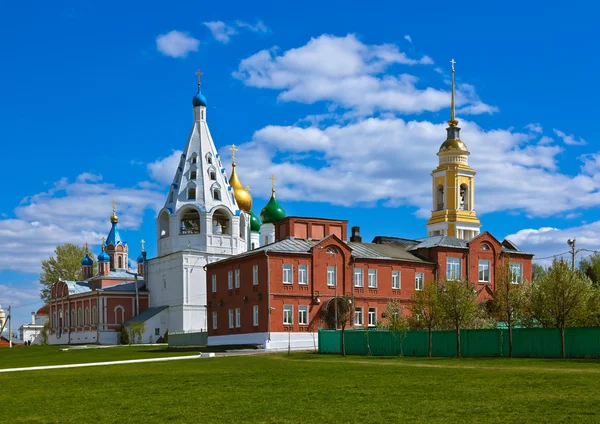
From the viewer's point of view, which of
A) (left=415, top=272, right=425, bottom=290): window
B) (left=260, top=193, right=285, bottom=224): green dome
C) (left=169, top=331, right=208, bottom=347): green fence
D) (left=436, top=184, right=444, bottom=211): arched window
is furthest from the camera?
(left=436, top=184, right=444, bottom=211): arched window

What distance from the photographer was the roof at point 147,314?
81.9 metres

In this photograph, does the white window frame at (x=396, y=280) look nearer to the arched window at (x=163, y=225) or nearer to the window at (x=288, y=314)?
the window at (x=288, y=314)

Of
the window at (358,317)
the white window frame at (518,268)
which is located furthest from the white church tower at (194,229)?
the white window frame at (518,268)

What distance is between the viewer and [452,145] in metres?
88.4

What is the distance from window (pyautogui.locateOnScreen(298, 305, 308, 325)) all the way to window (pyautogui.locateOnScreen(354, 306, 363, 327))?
3.71m

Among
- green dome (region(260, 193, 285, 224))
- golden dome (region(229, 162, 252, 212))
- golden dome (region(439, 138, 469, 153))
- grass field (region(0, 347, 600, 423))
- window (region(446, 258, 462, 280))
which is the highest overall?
golden dome (region(439, 138, 469, 153))

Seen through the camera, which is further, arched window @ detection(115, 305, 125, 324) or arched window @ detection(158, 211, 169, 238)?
arched window @ detection(115, 305, 125, 324)

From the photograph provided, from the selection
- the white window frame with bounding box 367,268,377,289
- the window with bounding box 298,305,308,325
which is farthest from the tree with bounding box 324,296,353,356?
the white window frame with bounding box 367,268,377,289

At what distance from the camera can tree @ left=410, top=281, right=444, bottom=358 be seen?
42312mm

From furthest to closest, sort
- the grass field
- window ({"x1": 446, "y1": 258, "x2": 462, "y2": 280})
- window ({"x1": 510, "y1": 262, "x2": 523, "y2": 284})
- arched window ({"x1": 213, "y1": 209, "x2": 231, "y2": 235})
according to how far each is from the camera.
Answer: arched window ({"x1": 213, "y1": 209, "x2": 231, "y2": 235}) < window ({"x1": 510, "y1": 262, "x2": 523, "y2": 284}) < window ({"x1": 446, "y1": 258, "x2": 462, "y2": 280}) < the grass field

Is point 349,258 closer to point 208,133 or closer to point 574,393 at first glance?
point 208,133

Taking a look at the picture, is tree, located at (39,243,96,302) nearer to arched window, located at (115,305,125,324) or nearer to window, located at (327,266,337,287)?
arched window, located at (115,305,125,324)

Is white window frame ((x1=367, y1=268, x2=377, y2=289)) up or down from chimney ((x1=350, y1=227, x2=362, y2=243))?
down

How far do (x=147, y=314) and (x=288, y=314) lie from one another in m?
32.4
